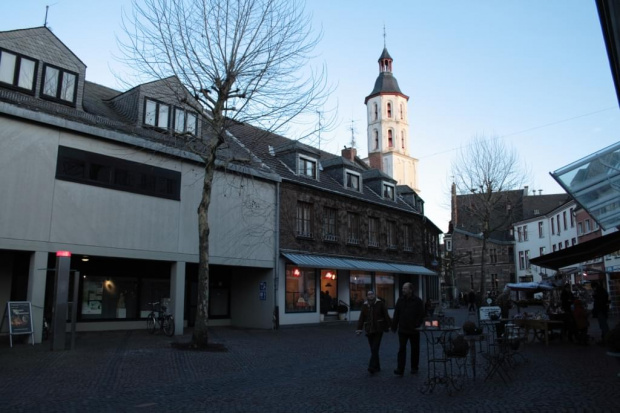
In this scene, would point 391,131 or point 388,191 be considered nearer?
point 388,191

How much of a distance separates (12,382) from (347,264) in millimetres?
18198

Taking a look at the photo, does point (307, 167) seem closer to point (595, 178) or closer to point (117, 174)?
point (117, 174)

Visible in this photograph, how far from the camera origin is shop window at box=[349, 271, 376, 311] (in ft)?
92.1

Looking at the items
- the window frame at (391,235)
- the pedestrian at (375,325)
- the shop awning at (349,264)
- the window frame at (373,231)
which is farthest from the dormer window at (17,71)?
the window frame at (391,235)

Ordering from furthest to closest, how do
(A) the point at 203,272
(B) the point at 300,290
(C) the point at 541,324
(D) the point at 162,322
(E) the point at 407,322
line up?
(B) the point at 300,290 → (D) the point at 162,322 → (C) the point at 541,324 → (A) the point at 203,272 → (E) the point at 407,322

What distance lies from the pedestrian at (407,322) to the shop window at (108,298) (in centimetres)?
1312

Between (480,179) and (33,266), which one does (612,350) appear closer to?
(33,266)

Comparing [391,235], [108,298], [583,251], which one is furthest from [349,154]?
[583,251]

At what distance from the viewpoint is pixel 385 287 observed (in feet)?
102

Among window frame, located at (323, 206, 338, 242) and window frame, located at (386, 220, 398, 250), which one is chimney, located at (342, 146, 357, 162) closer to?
window frame, located at (386, 220, 398, 250)

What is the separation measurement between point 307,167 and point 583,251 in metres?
14.5

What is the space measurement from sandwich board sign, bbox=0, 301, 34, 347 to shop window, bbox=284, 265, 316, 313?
1130 cm

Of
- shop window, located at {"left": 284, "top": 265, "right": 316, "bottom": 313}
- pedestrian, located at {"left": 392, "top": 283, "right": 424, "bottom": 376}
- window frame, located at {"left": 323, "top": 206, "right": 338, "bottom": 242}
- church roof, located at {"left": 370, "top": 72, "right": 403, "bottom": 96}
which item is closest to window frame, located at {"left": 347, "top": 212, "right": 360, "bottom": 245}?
window frame, located at {"left": 323, "top": 206, "right": 338, "bottom": 242}

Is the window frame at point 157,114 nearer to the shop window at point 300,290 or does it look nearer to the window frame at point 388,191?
the shop window at point 300,290
